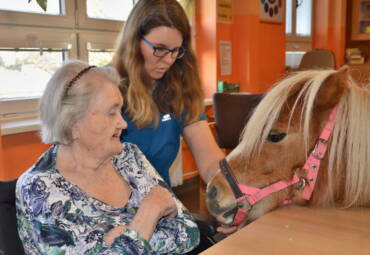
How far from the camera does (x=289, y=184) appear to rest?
43.1 inches

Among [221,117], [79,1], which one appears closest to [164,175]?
[221,117]

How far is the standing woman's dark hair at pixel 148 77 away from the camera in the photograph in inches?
58.7

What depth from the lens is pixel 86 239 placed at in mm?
1011

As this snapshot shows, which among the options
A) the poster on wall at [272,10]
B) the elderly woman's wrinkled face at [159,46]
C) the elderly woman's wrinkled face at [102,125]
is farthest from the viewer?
the poster on wall at [272,10]

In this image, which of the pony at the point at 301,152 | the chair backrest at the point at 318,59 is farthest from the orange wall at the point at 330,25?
the pony at the point at 301,152

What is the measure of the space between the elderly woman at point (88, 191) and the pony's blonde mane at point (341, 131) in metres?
0.35

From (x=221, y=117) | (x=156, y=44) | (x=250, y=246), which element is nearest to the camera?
(x=250, y=246)

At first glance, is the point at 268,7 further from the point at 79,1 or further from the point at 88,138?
the point at 88,138

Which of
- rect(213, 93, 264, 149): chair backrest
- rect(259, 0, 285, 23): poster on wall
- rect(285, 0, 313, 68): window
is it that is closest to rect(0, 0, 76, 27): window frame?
rect(213, 93, 264, 149): chair backrest

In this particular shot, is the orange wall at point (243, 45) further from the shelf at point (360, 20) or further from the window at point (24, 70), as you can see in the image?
the shelf at point (360, 20)

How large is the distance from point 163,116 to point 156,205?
57 centimetres

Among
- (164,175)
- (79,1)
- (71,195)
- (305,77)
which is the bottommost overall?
(164,175)

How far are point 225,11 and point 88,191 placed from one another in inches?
129

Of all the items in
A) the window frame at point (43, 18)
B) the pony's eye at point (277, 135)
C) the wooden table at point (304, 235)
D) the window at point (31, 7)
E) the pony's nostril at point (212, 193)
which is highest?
the window at point (31, 7)
